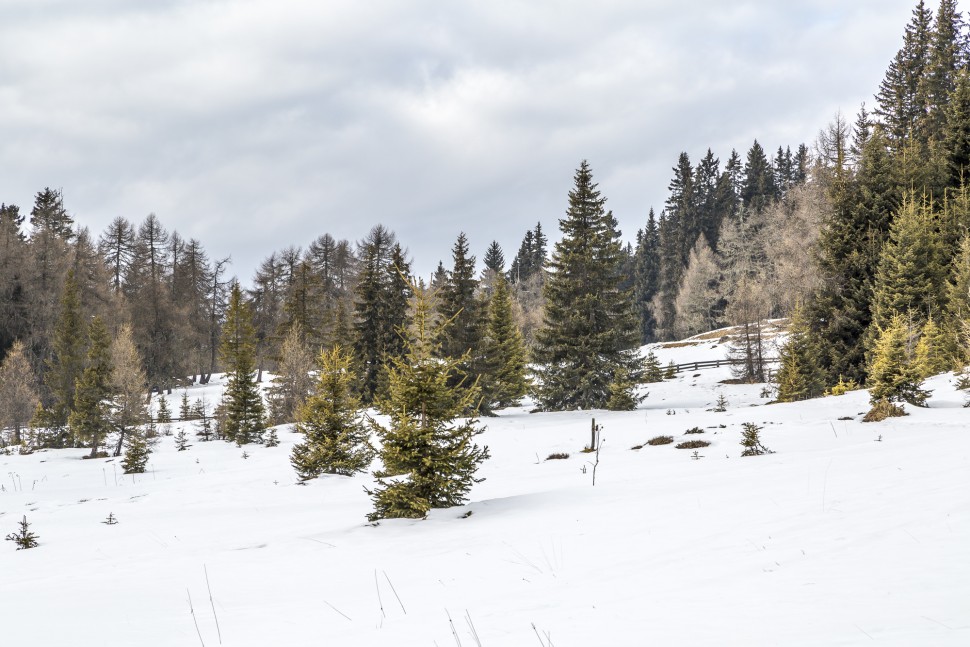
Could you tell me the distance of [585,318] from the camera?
→ 1106 inches

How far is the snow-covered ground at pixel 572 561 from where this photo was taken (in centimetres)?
383

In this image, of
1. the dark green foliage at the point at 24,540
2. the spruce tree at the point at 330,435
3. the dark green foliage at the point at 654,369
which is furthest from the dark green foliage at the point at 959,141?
the dark green foliage at the point at 24,540

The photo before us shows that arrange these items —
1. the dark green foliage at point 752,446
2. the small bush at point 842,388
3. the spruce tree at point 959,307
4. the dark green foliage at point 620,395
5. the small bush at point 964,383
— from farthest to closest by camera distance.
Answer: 1. the dark green foliage at point 620,395
2. the small bush at point 842,388
3. the spruce tree at point 959,307
4. the small bush at point 964,383
5. the dark green foliage at point 752,446

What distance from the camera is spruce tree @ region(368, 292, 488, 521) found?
9.42 m

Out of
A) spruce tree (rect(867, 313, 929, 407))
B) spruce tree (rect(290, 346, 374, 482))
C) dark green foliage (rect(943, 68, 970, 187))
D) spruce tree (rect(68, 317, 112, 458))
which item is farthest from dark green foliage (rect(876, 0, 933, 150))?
spruce tree (rect(68, 317, 112, 458))

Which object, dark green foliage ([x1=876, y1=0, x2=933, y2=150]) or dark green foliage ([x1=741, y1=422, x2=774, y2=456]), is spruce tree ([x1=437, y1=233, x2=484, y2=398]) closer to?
dark green foliage ([x1=741, y1=422, x2=774, y2=456])

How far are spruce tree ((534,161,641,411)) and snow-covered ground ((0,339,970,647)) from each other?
14515 millimetres

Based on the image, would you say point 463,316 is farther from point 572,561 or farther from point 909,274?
point 572,561

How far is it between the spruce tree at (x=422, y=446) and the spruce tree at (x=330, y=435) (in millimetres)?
6439

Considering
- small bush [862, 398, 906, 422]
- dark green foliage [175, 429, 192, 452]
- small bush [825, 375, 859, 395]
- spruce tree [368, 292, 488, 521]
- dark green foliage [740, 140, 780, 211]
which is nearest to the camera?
spruce tree [368, 292, 488, 521]

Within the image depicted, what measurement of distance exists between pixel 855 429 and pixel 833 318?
14.0m

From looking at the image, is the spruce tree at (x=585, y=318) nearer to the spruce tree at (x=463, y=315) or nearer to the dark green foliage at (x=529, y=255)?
the spruce tree at (x=463, y=315)

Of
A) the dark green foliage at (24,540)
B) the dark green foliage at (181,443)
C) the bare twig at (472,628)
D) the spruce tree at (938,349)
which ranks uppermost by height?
the spruce tree at (938,349)

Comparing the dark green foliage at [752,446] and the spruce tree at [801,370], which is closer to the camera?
the dark green foliage at [752,446]
